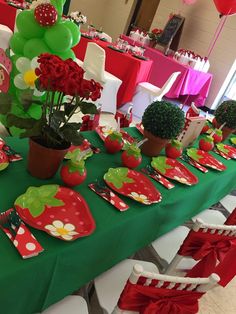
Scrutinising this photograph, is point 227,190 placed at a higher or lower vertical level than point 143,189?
lower

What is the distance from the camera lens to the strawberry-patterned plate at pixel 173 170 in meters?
1.39

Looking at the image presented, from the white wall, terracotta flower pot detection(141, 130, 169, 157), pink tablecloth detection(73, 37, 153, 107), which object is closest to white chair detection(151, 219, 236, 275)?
terracotta flower pot detection(141, 130, 169, 157)

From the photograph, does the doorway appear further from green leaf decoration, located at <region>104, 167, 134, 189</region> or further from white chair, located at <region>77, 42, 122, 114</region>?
green leaf decoration, located at <region>104, 167, 134, 189</region>

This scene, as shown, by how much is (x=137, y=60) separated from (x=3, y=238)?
3.30m

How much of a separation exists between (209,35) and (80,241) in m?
5.98

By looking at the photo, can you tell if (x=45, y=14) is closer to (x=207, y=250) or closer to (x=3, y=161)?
(x=3, y=161)

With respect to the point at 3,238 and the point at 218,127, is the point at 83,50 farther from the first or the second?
the point at 3,238

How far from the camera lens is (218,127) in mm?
2131

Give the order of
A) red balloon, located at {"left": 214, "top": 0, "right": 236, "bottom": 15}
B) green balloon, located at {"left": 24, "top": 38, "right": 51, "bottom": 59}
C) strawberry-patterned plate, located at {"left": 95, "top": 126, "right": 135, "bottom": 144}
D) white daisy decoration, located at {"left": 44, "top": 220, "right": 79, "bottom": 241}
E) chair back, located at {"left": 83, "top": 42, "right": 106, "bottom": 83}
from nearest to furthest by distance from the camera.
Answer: white daisy decoration, located at {"left": 44, "top": 220, "right": 79, "bottom": 241} < strawberry-patterned plate, located at {"left": 95, "top": 126, "right": 135, "bottom": 144} < green balloon, located at {"left": 24, "top": 38, "right": 51, "bottom": 59} < chair back, located at {"left": 83, "top": 42, "right": 106, "bottom": 83} < red balloon, located at {"left": 214, "top": 0, "right": 236, "bottom": 15}

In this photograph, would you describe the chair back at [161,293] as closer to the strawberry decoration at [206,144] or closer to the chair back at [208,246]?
the chair back at [208,246]

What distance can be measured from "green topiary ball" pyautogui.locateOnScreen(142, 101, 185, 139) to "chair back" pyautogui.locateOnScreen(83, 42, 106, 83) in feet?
7.18

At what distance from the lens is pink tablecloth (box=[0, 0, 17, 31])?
12.7 ft

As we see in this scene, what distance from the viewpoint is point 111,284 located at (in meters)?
1.11

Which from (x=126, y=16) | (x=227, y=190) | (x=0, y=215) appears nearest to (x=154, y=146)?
(x=227, y=190)
